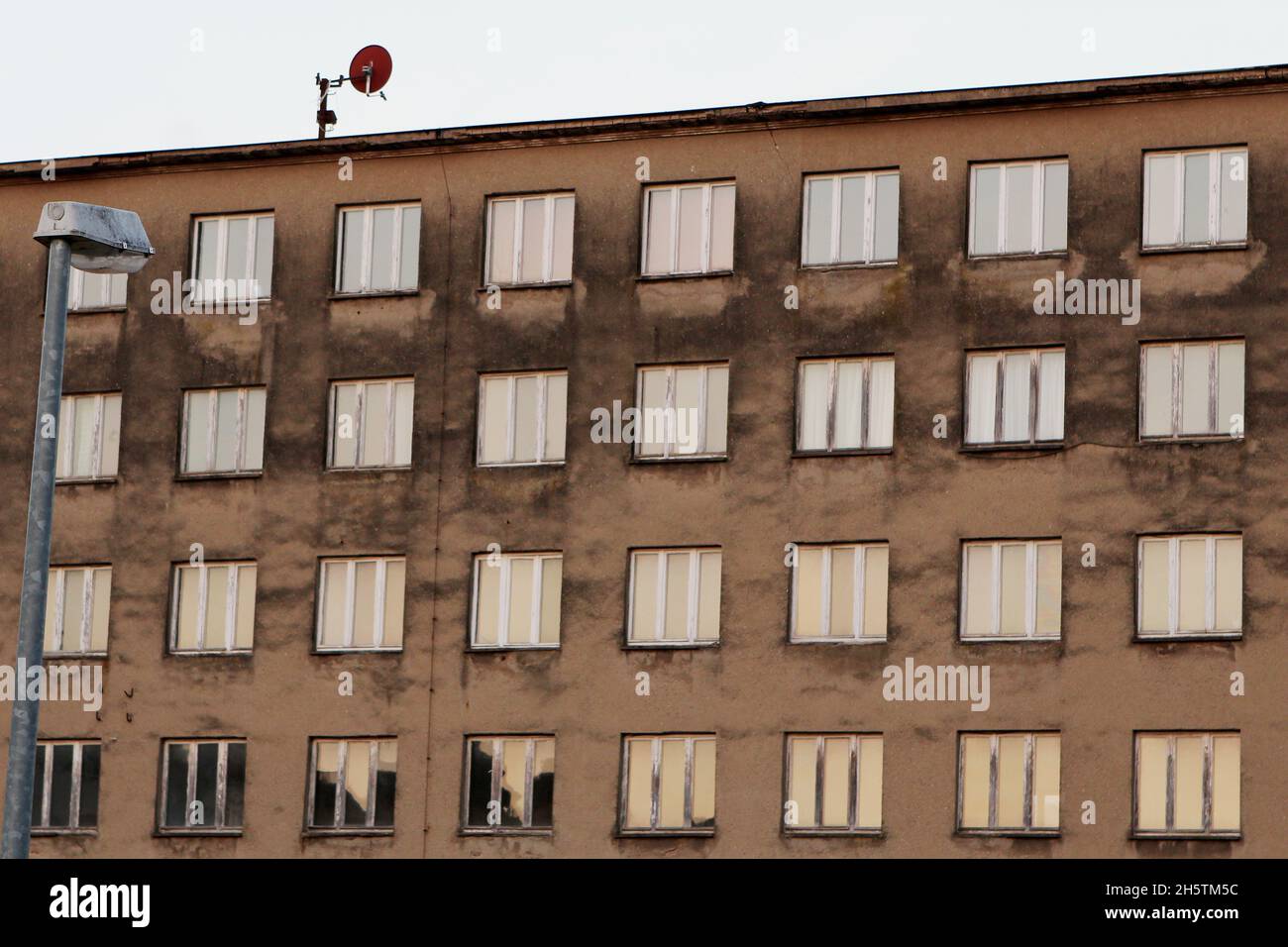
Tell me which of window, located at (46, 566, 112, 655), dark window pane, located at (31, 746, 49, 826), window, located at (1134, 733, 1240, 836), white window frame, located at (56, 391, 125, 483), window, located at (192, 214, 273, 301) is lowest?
dark window pane, located at (31, 746, 49, 826)

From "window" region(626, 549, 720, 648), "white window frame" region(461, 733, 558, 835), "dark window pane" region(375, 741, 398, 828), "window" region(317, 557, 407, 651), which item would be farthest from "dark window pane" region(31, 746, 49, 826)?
"window" region(626, 549, 720, 648)

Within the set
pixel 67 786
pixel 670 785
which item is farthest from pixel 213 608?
pixel 670 785

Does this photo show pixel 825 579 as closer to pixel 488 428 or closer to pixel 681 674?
pixel 681 674

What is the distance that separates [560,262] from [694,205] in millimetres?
2441

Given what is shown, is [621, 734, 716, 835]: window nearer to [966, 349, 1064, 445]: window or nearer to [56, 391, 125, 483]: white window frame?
[966, 349, 1064, 445]: window

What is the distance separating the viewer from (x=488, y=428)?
128ft

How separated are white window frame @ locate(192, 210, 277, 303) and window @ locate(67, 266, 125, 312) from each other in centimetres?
139

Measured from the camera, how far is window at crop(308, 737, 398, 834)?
38.6m

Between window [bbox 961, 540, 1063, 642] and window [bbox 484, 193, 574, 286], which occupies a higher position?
window [bbox 484, 193, 574, 286]

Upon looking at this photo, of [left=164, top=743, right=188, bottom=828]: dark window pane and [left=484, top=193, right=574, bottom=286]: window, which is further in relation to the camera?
[left=164, top=743, right=188, bottom=828]: dark window pane

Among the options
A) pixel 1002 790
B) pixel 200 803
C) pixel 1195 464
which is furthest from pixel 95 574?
pixel 1195 464

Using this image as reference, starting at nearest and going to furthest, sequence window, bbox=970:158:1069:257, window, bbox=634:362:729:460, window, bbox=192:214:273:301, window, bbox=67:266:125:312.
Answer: window, bbox=970:158:1069:257 → window, bbox=634:362:729:460 → window, bbox=192:214:273:301 → window, bbox=67:266:125:312

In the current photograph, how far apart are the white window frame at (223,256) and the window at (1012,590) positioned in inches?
531

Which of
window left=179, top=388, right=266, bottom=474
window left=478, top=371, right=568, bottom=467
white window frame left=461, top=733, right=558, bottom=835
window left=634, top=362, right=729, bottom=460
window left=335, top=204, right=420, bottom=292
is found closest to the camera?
white window frame left=461, top=733, right=558, bottom=835
